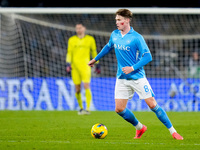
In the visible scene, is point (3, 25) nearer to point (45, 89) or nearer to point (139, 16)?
point (45, 89)

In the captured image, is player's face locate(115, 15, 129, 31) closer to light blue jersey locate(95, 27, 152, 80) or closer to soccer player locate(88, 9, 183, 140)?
soccer player locate(88, 9, 183, 140)

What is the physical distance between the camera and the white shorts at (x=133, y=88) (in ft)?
21.4

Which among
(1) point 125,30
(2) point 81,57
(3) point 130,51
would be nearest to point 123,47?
(3) point 130,51

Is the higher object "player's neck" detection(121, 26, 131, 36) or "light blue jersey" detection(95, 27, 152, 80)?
"player's neck" detection(121, 26, 131, 36)

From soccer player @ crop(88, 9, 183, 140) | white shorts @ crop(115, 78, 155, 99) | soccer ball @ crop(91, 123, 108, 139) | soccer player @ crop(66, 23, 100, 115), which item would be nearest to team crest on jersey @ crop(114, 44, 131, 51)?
soccer player @ crop(88, 9, 183, 140)

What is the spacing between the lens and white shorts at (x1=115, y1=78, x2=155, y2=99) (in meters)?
6.53

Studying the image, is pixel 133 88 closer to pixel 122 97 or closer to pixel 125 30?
pixel 122 97

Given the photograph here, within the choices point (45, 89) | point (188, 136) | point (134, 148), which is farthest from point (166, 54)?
point (134, 148)

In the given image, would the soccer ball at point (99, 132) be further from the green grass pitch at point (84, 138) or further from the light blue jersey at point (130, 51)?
the light blue jersey at point (130, 51)

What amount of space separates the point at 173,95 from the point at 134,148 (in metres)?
9.17

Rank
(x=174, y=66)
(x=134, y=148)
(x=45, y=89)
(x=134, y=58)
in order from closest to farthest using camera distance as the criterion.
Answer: (x=134, y=148)
(x=134, y=58)
(x=45, y=89)
(x=174, y=66)

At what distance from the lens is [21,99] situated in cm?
1446
